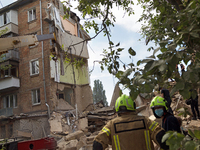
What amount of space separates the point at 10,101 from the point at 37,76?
14.1ft

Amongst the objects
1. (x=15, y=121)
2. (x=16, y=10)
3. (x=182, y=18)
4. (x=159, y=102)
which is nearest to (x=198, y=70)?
(x=182, y=18)

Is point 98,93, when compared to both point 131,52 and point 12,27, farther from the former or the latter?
point 131,52

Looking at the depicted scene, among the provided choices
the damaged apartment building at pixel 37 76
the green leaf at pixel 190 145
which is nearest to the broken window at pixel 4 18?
the damaged apartment building at pixel 37 76

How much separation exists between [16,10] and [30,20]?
2.40 metres

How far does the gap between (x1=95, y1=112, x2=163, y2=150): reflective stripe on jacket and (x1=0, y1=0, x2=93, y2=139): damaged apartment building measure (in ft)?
47.5

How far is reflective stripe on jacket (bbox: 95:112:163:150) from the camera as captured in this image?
2521mm

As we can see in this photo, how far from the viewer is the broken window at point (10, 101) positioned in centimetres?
1943

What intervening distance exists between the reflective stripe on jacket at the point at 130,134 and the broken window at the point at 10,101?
62.1ft

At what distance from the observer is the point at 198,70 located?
140 centimetres

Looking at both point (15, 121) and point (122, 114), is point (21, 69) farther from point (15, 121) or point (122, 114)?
point (122, 114)

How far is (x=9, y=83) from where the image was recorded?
1869cm

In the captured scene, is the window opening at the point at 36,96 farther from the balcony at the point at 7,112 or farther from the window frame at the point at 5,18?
the window frame at the point at 5,18

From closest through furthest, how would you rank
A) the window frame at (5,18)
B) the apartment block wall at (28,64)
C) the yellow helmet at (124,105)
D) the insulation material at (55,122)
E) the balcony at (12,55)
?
the yellow helmet at (124,105) < the insulation material at (55,122) < the apartment block wall at (28,64) < the balcony at (12,55) < the window frame at (5,18)

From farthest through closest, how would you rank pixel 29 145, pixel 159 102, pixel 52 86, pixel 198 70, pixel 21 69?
pixel 21 69, pixel 52 86, pixel 29 145, pixel 159 102, pixel 198 70
